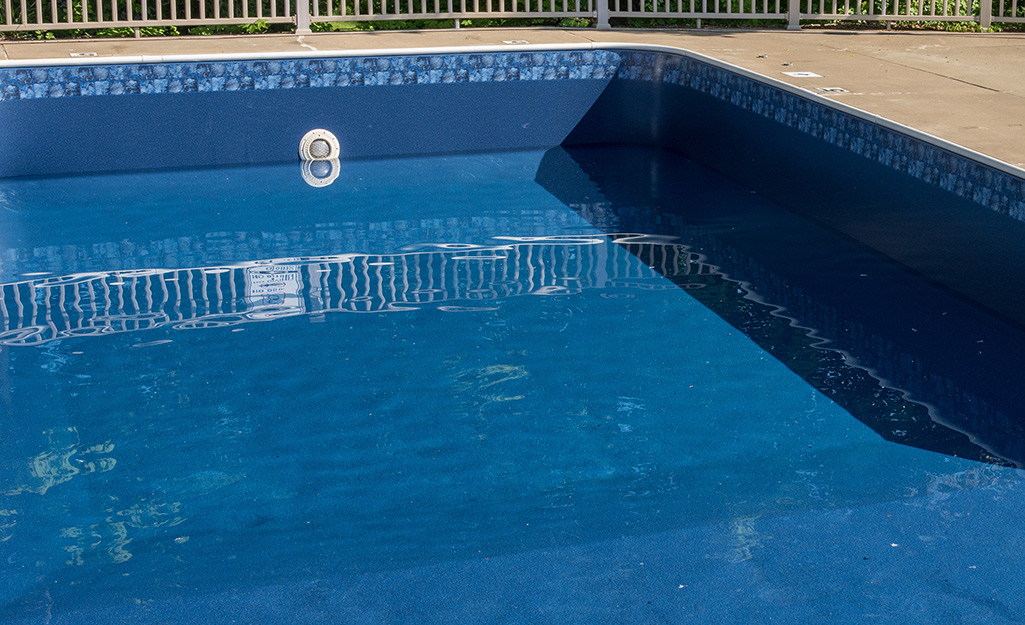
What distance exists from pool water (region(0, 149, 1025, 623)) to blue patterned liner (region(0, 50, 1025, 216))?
0.53 meters

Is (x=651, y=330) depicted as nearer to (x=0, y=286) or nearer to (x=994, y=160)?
(x=994, y=160)

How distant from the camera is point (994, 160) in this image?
4.02m

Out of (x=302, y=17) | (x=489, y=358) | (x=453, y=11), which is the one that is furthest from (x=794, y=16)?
(x=489, y=358)

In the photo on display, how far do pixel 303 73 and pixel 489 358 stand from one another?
3.13 m

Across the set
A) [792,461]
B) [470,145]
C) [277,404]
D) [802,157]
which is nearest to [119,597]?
[277,404]

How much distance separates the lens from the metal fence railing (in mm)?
6973

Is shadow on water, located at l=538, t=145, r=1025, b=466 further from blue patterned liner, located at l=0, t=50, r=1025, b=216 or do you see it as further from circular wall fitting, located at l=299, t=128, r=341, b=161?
circular wall fitting, located at l=299, t=128, r=341, b=161

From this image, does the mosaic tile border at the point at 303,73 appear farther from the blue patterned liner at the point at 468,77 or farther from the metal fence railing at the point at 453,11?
the metal fence railing at the point at 453,11

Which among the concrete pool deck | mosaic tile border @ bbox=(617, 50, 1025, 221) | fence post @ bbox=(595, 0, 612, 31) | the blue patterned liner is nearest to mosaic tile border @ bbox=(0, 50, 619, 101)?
the blue patterned liner

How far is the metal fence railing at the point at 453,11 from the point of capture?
697cm

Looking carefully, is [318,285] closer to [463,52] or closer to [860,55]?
[463,52]

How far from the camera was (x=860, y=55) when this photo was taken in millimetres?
6637

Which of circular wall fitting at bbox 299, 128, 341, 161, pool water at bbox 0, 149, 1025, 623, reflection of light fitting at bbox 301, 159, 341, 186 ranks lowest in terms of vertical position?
pool water at bbox 0, 149, 1025, 623

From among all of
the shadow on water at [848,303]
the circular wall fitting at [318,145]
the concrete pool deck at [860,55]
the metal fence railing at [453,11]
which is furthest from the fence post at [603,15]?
the circular wall fitting at [318,145]
